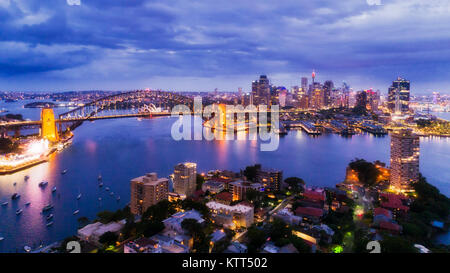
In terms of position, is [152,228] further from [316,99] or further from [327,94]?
[327,94]

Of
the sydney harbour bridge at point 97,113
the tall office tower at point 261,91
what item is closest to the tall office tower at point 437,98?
the tall office tower at point 261,91

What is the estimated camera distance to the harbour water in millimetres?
4230

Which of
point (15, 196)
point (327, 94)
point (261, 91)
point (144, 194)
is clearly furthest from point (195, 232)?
point (327, 94)

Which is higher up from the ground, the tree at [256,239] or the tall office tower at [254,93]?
the tall office tower at [254,93]

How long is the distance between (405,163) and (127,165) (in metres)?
5.65

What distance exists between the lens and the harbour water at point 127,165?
4230 mm

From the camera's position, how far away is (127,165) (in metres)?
7.11

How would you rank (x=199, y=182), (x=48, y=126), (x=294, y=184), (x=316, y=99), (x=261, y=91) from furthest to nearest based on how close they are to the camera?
(x=316, y=99) → (x=261, y=91) → (x=48, y=126) → (x=199, y=182) → (x=294, y=184)

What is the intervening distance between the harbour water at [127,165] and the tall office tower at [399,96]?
33.3ft

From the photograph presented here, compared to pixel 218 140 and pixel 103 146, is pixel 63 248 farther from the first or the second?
pixel 218 140

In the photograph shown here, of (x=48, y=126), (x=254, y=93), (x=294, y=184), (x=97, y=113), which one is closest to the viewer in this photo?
(x=294, y=184)

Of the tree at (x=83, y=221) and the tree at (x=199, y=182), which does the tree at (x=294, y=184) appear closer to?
the tree at (x=199, y=182)
